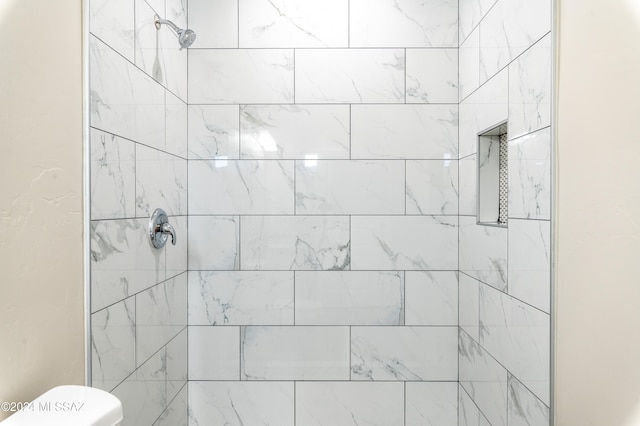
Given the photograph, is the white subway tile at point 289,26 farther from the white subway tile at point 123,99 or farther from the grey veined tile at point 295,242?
the grey veined tile at point 295,242

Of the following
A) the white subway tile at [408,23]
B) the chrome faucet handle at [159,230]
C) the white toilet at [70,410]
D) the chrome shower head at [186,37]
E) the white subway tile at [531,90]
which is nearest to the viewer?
the white toilet at [70,410]

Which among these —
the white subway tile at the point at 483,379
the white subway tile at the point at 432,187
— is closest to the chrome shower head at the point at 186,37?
the white subway tile at the point at 432,187

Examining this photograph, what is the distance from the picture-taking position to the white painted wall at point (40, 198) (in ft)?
2.56

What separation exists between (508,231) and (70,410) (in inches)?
46.9

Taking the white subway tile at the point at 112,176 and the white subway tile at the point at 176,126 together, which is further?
the white subway tile at the point at 176,126

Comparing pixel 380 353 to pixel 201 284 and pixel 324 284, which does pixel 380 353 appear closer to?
pixel 324 284

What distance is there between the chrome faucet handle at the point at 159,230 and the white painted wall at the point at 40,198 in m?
0.42

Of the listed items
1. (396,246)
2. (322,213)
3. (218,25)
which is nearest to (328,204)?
(322,213)

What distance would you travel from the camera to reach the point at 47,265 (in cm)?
90

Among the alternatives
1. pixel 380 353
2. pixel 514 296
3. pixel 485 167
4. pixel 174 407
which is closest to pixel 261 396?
pixel 174 407

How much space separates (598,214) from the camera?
2.89 ft

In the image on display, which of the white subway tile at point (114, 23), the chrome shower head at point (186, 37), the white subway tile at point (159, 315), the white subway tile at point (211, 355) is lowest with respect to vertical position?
the white subway tile at point (211, 355)

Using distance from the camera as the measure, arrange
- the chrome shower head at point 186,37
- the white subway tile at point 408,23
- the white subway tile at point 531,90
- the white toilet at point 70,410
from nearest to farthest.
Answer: the white toilet at point 70,410
the white subway tile at point 531,90
the chrome shower head at point 186,37
the white subway tile at point 408,23

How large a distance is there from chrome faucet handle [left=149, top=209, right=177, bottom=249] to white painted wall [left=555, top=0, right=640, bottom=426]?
119 centimetres
